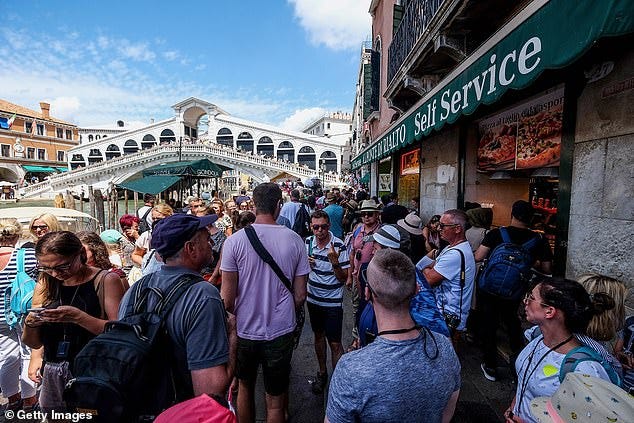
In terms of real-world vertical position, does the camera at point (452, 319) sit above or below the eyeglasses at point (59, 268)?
below

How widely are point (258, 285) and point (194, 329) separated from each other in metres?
0.92

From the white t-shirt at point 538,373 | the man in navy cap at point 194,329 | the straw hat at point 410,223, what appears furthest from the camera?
the straw hat at point 410,223

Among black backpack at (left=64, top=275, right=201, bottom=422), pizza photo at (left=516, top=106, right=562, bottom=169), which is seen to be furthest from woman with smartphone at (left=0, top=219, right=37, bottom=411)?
pizza photo at (left=516, top=106, right=562, bottom=169)

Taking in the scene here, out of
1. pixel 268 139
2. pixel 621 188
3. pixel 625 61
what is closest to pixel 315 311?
pixel 621 188

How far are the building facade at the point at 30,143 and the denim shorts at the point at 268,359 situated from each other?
2175 inches

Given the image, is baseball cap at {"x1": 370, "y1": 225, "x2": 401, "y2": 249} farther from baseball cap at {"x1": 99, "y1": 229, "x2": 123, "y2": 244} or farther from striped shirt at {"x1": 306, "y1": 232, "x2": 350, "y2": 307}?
baseball cap at {"x1": 99, "y1": 229, "x2": 123, "y2": 244}

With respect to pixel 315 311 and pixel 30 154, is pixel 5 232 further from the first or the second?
pixel 30 154

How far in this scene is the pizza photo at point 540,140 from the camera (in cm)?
378

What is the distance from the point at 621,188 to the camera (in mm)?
2566

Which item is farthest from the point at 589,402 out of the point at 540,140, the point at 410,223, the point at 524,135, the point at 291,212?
the point at 291,212

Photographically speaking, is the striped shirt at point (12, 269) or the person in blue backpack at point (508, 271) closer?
the striped shirt at point (12, 269)

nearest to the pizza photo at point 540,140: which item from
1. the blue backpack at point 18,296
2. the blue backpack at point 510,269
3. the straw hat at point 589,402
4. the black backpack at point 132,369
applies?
the blue backpack at point 510,269

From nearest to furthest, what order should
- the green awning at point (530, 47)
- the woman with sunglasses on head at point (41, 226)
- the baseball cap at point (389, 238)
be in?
the green awning at point (530, 47) < the baseball cap at point (389, 238) < the woman with sunglasses on head at point (41, 226)

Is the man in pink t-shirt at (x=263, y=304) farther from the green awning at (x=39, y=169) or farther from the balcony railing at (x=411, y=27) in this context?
the green awning at (x=39, y=169)
